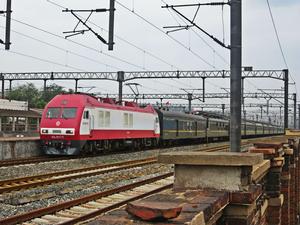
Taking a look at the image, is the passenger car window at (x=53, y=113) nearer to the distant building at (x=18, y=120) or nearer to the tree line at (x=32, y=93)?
the distant building at (x=18, y=120)

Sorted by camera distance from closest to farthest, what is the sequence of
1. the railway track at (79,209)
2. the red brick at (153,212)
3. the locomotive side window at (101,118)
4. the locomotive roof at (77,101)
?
the red brick at (153,212) → the railway track at (79,209) → the locomotive roof at (77,101) → the locomotive side window at (101,118)

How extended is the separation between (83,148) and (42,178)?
845 cm

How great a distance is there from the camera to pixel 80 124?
21.6 metres

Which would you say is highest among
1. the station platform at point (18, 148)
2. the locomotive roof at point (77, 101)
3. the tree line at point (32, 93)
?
the tree line at point (32, 93)

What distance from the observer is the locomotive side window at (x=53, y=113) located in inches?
890

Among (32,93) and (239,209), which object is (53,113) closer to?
(239,209)

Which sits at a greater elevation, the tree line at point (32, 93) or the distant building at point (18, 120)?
A: the tree line at point (32, 93)

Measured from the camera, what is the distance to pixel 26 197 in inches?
421

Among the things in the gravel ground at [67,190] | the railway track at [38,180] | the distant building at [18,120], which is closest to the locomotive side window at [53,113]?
the railway track at [38,180]

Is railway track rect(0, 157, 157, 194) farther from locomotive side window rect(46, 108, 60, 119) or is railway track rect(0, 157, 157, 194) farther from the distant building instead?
the distant building

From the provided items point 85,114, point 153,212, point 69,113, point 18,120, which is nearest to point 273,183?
point 153,212

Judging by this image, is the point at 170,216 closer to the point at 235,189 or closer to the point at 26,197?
the point at 235,189

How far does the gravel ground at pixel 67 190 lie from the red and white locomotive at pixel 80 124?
5.53 metres

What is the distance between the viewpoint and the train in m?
21.7
